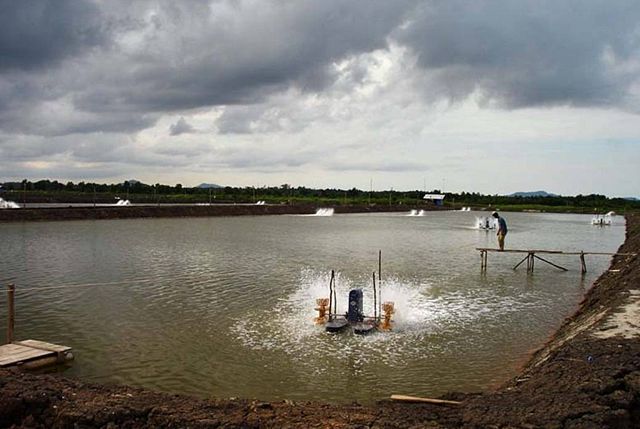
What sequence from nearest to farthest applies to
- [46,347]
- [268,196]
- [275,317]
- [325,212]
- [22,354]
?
[22,354] → [46,347] → [275,317] → [325,212] → [268,196]

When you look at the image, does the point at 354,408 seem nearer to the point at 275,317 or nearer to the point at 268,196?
the point at 275,317

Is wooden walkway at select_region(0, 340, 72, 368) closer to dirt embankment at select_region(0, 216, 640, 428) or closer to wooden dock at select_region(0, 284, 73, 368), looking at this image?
wooden dock at select_region(0, 284, 73, 368)

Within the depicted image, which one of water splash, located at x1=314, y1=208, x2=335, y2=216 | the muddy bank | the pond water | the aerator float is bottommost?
the pond water

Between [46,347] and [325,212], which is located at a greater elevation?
[325,212]

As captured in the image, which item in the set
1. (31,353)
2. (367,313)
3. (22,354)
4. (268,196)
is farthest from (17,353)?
(268,196)

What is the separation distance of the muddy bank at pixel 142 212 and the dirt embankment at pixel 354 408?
4508 cm

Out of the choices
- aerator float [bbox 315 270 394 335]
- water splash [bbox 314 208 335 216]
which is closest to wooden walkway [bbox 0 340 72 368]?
aerator float [bbox 315 270 394 335]

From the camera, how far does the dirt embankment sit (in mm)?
6488

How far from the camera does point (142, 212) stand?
6069cm

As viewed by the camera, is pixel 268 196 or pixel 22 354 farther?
pixel 268 196

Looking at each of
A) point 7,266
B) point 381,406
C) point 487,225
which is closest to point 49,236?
point 7,266

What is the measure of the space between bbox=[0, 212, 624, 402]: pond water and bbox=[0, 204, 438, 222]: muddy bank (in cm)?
2083

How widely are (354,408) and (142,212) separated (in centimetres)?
5734

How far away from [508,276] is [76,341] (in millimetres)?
17868
